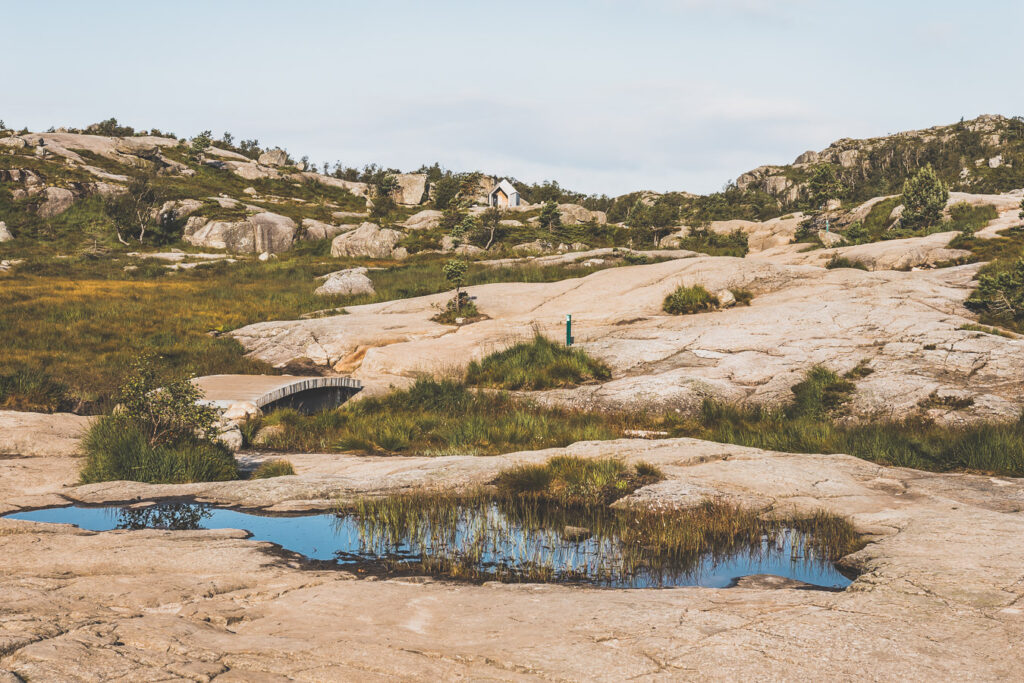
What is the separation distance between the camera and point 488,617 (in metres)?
4.75

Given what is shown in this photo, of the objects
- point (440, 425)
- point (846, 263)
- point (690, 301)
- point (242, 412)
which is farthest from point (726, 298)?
point (242, 412)

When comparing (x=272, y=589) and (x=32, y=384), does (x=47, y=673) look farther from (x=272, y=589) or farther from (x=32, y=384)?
(x=32, y=384)

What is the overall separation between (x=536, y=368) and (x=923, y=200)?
120 ft

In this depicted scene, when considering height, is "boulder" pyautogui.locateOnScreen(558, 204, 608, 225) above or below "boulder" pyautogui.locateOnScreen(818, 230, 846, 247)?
above

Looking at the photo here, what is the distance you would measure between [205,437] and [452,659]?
30.3ft

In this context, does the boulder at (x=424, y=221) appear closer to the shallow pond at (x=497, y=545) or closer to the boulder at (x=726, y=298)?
the boulder at (x=726, y=298)

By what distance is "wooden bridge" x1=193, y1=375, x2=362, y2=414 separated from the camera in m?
16.0

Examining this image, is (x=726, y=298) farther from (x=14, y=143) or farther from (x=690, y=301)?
(x=14, y=143)

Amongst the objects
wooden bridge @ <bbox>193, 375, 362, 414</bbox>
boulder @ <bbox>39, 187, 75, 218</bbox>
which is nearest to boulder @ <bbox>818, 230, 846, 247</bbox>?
wooden bridge @ <bbox>193, 375, 362, 414</bbox>

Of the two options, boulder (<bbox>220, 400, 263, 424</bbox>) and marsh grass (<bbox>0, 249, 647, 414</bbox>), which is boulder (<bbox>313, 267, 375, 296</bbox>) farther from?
boulder (<bbox>220, 400, 263, 424</bbox>)

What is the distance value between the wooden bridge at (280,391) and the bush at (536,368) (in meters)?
3.80

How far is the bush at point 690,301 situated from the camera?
73.4 ft

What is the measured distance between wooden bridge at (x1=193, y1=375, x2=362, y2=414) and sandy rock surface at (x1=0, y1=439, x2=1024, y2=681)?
918cm

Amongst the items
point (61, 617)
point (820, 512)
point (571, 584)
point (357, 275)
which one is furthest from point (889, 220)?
point (61, 617)
